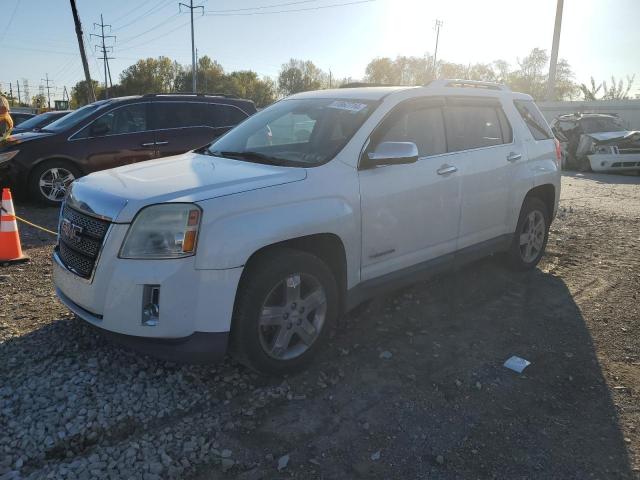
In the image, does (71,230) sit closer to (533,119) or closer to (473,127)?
(473,127)

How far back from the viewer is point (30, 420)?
2.83m

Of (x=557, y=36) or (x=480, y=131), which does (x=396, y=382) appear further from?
(x=557, y=36)

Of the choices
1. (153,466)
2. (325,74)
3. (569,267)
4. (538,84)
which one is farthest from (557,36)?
(325,74)

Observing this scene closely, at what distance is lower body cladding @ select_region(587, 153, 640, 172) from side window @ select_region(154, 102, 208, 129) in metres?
11.7

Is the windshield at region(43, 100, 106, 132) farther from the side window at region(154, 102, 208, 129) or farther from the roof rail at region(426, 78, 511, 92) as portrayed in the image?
the roof rail at region(426, 78, 511, 92)

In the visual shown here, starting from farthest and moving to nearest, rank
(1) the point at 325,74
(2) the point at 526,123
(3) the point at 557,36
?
1. (1) the point at 325,74
2. (3) the point at 557,36
3. (2) the point at 526,123

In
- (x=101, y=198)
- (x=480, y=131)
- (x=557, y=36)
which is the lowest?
(x=101, y=198)

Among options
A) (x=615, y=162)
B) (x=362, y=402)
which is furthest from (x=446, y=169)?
(x=615, y=162)

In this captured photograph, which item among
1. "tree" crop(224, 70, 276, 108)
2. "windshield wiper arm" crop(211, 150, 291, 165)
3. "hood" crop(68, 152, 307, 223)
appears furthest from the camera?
"tree" crop(224, 70, 276, 108)

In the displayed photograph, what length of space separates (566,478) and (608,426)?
0.62 meters

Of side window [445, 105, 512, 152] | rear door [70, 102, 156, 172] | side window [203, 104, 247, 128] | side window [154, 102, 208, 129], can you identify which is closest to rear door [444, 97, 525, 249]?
side window [445, 105, 512, 152]

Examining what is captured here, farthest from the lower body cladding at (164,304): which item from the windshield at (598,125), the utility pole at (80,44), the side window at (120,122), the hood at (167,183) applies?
the utility pole at (80,44)

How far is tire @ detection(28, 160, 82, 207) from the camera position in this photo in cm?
857

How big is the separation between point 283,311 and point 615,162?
14792 mm
